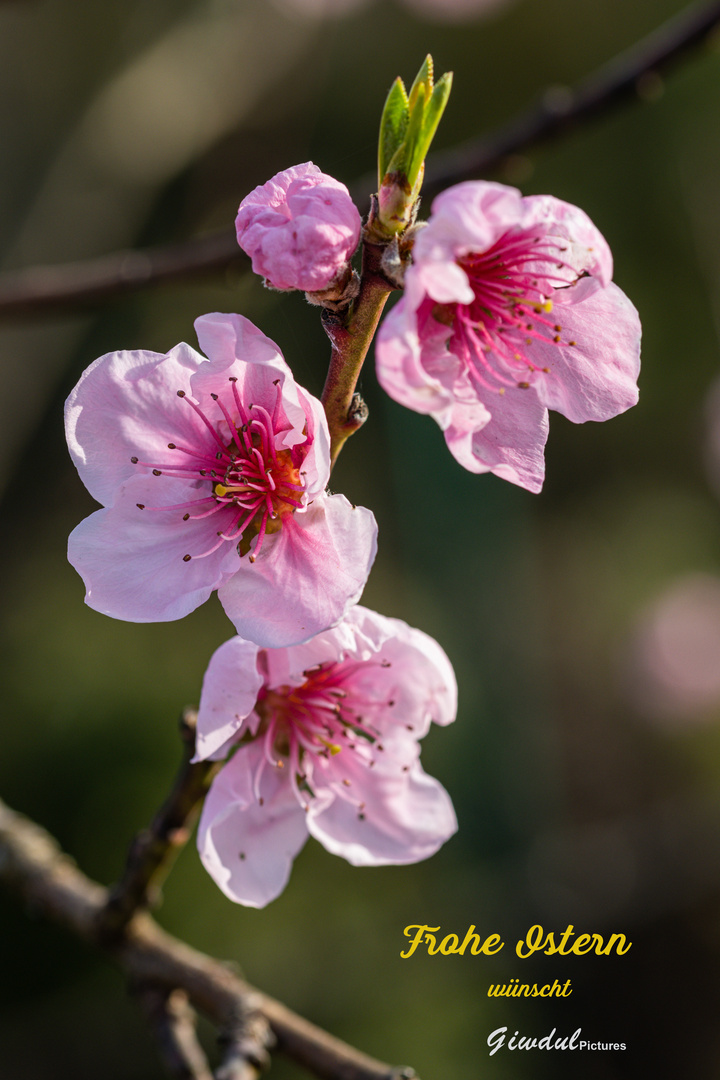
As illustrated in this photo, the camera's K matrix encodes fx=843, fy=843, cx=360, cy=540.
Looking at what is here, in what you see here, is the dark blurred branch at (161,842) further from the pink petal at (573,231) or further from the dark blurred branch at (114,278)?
the dark blurred branch at (114,278)

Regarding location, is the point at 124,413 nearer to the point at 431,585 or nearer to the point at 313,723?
the point at 313,723

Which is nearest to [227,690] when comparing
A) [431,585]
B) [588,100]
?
[588,100]

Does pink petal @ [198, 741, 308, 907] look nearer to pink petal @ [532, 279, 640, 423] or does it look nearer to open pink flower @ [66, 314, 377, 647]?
open pink flower @ [66, 314, 377, 647]

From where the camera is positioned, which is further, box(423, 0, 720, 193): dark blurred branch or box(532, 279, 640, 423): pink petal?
box(423, 0, 720, 193): dark blurred branch

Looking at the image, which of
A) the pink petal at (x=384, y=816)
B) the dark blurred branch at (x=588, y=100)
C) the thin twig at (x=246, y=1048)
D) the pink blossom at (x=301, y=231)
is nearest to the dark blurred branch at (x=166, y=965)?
the thin twig at (x=246, y=1048)

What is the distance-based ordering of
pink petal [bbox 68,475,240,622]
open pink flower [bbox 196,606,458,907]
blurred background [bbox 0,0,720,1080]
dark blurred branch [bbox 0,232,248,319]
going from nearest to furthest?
pink petal [bbox 68,475,240,622] → open pink flower [bbox 196,606,458,907] → dark blurred branch [bbox 0,232,248,319] → blurred background [bbox 0,0,720,1080]

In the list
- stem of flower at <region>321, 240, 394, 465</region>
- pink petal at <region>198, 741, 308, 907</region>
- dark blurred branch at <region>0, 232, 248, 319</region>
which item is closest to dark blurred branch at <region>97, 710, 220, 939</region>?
pink petal at <region>198, 741, 308, 907</region>
